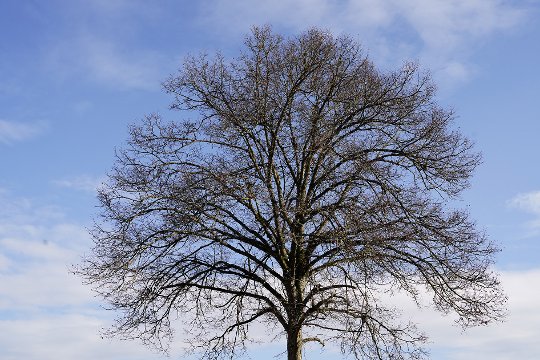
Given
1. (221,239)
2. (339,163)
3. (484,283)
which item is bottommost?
(484,283)

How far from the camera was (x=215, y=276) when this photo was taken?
19219 mm

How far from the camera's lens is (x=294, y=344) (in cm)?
1817

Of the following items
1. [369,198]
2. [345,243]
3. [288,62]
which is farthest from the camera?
[288,62]

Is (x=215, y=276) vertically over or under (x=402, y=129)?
under

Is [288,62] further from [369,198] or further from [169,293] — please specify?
[169,293]

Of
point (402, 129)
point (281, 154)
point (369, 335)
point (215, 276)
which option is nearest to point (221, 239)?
point (215, 276)

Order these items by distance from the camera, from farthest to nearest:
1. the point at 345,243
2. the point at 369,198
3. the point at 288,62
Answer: the point at 288,62 → the point at 369,198 → the point at 345,243

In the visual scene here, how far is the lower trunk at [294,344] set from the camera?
18.2 m

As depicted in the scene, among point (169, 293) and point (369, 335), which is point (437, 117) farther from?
point (169, 293)

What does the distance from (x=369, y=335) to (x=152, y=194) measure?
20.8 feet

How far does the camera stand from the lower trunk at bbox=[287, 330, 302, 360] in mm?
18172

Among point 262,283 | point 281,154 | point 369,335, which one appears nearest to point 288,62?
point 281,154

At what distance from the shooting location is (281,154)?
1980 cm

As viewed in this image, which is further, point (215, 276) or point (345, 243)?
point (215, 276)
